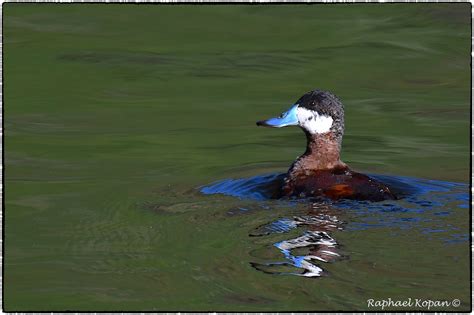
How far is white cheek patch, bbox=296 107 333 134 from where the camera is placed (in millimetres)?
9328

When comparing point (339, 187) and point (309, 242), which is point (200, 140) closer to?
point (339, 187)

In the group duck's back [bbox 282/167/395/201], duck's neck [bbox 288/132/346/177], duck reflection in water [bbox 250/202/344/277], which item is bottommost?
duck reflection in water [bbox 250/202/344/277]

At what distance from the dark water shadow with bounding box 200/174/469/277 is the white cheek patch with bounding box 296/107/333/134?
54 centimetres

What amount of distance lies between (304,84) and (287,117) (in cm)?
318

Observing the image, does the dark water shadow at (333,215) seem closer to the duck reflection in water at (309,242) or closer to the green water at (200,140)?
the duck reflection in water at (309,242)

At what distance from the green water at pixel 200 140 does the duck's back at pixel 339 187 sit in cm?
41

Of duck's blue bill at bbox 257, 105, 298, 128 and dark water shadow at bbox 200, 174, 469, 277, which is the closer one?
dark water shadow at bbox 200, 174, 469, 277

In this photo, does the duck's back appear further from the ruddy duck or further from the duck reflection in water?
the duck reflection in water

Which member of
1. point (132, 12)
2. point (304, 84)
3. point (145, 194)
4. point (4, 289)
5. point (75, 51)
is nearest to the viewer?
point (4, 289)

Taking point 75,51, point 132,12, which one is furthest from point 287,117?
point 132,12

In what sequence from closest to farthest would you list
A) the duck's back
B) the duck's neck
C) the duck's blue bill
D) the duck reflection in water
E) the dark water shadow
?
the duck reflection in water → the dark water shadow → the duck's back → the duck's neck → the duck's blue bill

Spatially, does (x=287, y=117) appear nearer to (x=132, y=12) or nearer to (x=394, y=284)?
(x=394, y=284)

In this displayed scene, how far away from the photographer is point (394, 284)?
6.33m

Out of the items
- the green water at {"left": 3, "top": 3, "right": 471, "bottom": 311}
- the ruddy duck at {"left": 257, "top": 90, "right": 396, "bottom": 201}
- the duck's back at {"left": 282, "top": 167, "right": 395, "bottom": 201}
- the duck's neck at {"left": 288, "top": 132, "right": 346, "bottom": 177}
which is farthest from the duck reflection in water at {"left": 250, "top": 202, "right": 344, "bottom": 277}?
the duck's neck at {"left": 288, "top": 132, "right": 346, "bottom": 177}
